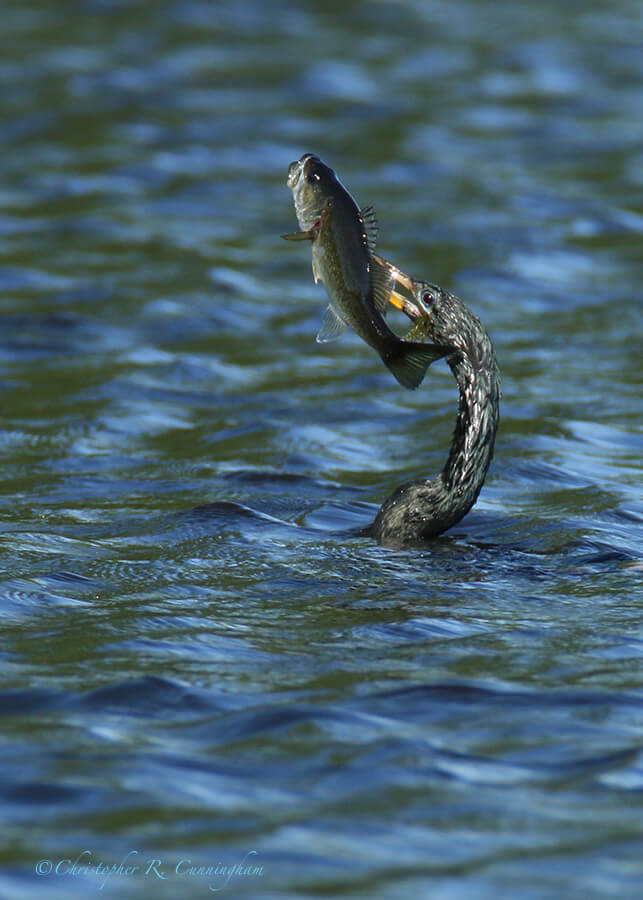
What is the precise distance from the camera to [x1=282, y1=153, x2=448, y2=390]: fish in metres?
6.49

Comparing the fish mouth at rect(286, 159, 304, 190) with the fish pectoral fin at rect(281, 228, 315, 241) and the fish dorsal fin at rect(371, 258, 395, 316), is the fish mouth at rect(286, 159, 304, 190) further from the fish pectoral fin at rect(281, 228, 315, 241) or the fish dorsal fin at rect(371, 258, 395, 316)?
the fish dorsal fin at rect(371, 258, 395, 316)

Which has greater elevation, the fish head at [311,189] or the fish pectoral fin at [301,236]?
the fish head at [311,189]

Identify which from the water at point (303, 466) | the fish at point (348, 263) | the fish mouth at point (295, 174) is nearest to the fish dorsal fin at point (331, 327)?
the fish at point (348, 263)

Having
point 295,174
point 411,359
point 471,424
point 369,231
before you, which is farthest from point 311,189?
point 471,424

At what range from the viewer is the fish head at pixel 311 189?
21.5 feet

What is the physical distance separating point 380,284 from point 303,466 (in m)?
2.54

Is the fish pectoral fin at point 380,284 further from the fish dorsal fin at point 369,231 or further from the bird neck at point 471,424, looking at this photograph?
the bird neck at point 471,424

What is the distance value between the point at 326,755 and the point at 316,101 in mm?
14611

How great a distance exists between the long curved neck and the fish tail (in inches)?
21.2

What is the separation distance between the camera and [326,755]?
4.59 m

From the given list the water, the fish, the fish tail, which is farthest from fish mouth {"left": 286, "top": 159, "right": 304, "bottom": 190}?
the water

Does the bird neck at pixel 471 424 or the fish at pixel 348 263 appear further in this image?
the bird neck at pixel 471 424

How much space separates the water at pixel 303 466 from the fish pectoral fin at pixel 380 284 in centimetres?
109

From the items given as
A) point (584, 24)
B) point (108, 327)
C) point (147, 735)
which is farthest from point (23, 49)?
point (147, 735)
